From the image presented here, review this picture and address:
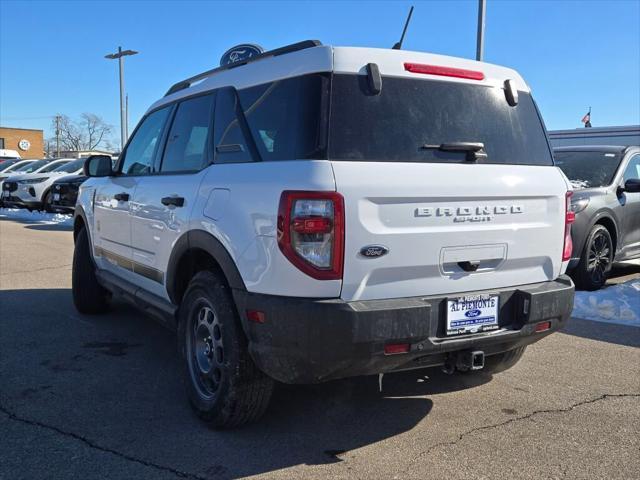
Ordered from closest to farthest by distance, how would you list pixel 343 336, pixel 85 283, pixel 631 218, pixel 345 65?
1. pixel 343 336
2. pixel 345 65
3. pixel 85 283
4. pixel 631 218

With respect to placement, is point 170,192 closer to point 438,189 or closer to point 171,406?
point 171,406

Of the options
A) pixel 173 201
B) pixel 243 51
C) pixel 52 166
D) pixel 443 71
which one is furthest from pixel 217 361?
pixel 52 166

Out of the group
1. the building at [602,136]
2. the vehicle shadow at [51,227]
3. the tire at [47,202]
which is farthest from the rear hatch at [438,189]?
the tire at [47,202]

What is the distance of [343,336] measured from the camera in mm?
2713

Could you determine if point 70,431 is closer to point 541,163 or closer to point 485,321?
point 485,321

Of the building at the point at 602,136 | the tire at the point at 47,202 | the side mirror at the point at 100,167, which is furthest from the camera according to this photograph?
the tire at the point at 47,202

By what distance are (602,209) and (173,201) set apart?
535 centimetres

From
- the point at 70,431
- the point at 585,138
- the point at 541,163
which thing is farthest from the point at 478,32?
the point at 70,431

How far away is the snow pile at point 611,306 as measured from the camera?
→ 594cm

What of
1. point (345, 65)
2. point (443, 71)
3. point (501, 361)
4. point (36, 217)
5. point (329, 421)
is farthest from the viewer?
point (36, 217)

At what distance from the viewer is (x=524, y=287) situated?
333cm

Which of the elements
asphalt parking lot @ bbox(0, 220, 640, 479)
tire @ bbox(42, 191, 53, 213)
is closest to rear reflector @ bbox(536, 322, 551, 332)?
asphalt parking lot @ bbox(0, 220, 640, 479)

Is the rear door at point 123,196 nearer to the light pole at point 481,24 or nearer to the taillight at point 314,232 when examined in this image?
the taillight at point 314,232

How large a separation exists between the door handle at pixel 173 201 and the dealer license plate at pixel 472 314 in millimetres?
1778
